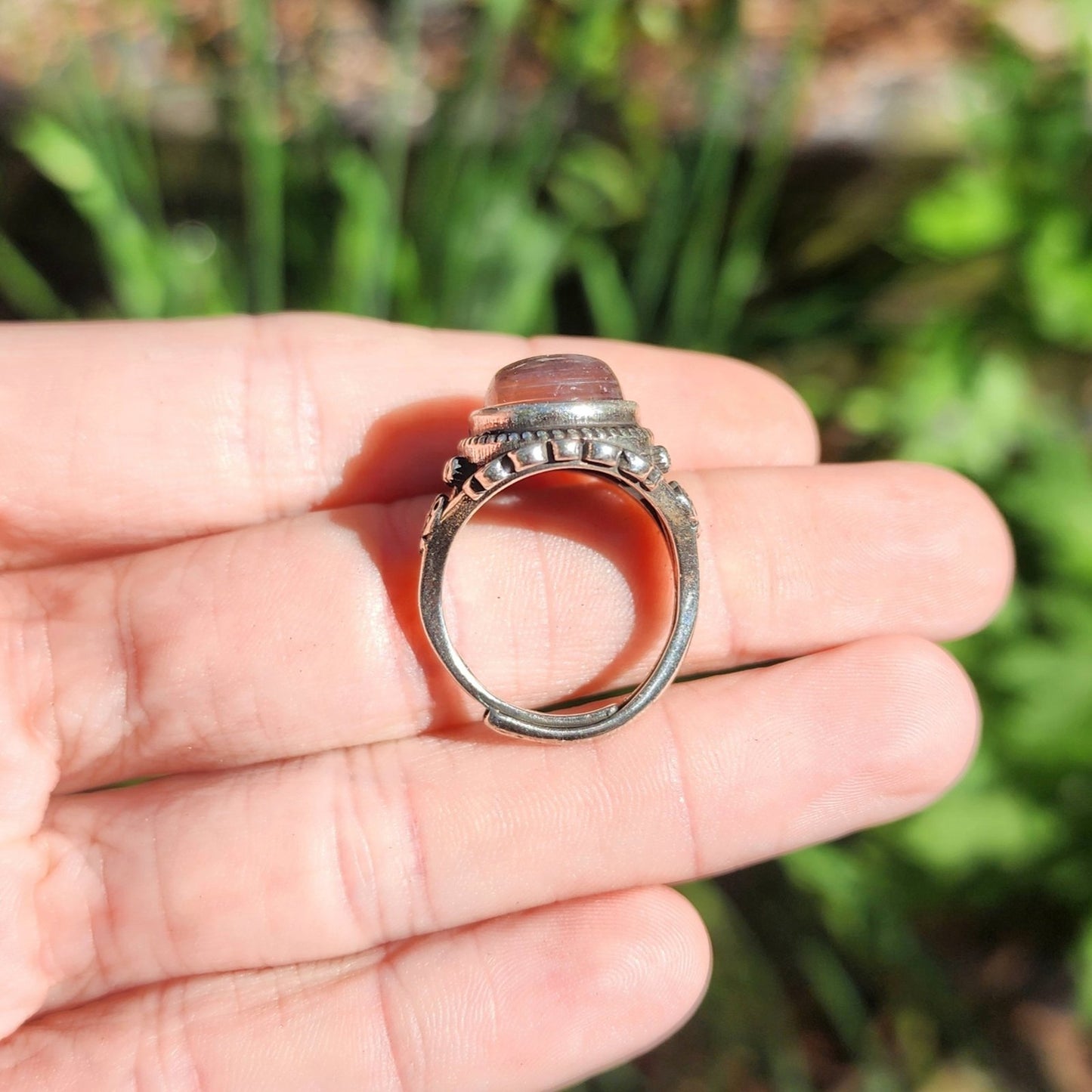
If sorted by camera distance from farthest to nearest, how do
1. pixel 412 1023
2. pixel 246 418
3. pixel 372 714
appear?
pixel 246 418 → pixel 372 714 → pixel 412 1023

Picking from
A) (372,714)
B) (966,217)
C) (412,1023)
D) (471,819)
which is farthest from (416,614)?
(966,217)

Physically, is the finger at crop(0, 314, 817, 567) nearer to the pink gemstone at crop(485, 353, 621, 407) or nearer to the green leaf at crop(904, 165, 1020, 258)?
the pink gemstone at crop(485, 353, 621, 407)

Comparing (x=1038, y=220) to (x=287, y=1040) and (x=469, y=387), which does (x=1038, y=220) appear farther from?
(x=287, y=1040)

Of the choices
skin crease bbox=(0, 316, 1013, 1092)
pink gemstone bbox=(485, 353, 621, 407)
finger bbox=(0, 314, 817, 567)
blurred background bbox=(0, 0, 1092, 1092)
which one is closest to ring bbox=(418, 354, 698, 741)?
pink gemstone bbox=(485, 353, 621, 407)

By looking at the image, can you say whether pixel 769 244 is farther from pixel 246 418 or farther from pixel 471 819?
pixel 471 819

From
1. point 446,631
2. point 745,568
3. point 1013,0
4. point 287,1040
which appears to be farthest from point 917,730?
point 1013,0

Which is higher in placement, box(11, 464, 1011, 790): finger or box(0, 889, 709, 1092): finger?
box(11, 464, 1011, 790): finger

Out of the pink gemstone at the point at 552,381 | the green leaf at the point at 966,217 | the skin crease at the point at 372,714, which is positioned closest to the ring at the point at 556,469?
the pink gemstone at the point at 552,381
